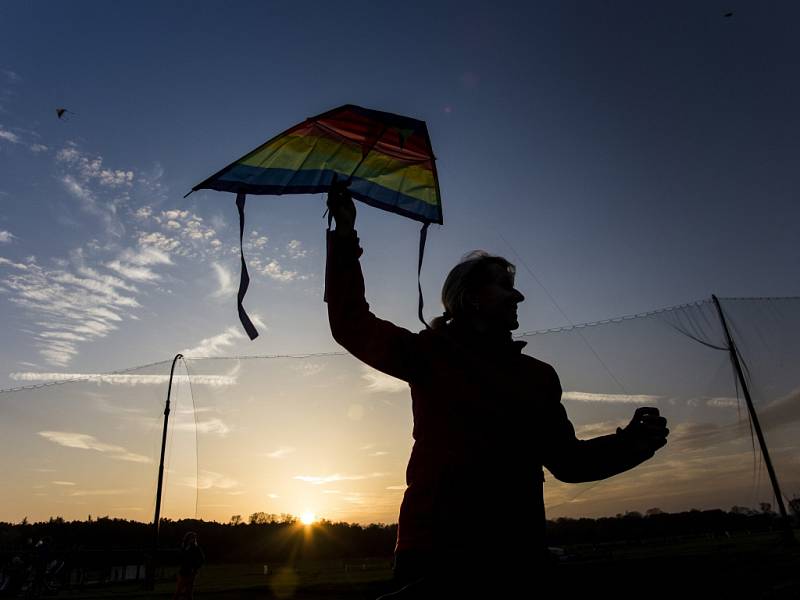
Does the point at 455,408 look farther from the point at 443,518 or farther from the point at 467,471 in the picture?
the point at 443,518

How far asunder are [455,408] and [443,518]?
29 cm

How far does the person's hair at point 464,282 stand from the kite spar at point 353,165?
1.88 ft

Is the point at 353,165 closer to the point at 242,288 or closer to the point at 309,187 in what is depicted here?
the point at 309,187

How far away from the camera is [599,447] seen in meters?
1.66

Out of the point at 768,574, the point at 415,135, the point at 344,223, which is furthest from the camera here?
the point at 768,574

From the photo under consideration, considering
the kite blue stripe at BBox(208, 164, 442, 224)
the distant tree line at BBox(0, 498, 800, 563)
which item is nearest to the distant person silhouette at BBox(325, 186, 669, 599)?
the kite blue stripe at BBox(208, 164, 442, 224)

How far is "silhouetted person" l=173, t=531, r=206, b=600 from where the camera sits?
12266 mm

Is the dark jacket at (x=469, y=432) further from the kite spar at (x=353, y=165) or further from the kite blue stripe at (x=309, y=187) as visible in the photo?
the kite blue stripe at (x=309, y=187)

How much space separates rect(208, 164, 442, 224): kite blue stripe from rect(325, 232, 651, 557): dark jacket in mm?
1383

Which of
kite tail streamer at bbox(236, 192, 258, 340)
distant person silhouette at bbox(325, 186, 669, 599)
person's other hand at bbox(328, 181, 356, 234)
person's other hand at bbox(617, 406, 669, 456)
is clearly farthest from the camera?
kite tail streamer at bbox(236, 192, 258, 340)

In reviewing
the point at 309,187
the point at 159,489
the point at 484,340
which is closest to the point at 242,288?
the point at 309,187

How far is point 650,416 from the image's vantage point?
1.68 m

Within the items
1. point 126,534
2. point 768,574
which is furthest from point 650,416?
point 126,534

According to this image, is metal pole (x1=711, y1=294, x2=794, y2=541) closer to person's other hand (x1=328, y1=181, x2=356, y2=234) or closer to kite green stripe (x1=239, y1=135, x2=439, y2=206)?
kite green stripe (x1=239, y1=135, x2=439, y2=206)
